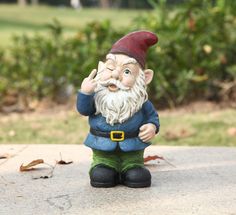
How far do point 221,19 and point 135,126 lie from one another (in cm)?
361

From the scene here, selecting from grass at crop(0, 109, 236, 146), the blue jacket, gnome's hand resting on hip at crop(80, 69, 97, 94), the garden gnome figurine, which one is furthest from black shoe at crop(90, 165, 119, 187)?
grass at crop(0, 109, 236, 146)

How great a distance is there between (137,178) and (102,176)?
18 cm

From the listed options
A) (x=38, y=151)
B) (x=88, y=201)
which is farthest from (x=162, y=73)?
(x=88, y=201)

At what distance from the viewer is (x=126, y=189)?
3.22m

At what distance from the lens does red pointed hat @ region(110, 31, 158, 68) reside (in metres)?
3.23

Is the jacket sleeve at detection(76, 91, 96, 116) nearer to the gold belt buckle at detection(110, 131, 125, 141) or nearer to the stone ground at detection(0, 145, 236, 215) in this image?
the gold belt buckle at detection(110, 131, 125, 141)

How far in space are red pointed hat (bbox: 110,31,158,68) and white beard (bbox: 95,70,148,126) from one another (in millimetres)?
122

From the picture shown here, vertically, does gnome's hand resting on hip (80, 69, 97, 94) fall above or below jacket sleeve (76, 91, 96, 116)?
above

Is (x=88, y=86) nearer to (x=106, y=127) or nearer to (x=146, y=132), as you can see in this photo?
(x=106, y=127)

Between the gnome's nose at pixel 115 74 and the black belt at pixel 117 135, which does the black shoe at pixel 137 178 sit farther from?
the gnome's nose at pixel 115 74

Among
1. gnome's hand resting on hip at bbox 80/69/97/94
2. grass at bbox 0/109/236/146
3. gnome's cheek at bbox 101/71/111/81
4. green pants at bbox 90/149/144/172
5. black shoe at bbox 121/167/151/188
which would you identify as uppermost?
gnome's cheek at bbox 101/71/111/81

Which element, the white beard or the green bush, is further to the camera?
the green bush

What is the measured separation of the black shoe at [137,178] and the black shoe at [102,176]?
0.08 meters

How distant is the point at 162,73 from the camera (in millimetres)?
6480
